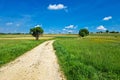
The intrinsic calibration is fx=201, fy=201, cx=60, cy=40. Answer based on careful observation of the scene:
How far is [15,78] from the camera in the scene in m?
11.0

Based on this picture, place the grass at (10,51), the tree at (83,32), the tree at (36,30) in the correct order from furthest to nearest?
the tree at (83,32), the tree at (36,30), the grass at (10,51)

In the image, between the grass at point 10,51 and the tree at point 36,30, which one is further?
the tree at point 36,30

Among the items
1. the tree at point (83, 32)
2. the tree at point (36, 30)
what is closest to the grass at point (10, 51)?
the tree at point (36, 30)

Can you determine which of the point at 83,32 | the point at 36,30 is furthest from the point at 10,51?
the point at 83,32

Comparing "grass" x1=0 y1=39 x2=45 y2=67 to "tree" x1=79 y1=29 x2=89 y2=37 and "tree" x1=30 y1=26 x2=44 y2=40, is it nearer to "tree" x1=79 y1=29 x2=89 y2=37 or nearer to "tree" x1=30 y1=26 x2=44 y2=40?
"tree" x1=30 y1=26 x2=44 y2=40

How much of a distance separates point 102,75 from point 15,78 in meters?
4.91

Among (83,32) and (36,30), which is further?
(83,32)

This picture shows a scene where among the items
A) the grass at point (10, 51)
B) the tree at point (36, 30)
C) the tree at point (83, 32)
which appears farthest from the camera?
the tree at point (83, 32)

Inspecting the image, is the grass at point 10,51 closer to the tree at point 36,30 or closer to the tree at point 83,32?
the tree at point 36,30

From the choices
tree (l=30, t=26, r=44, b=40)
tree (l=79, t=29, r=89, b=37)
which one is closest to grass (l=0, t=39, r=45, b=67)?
tree (l=30, t=26, r=44, b=40)

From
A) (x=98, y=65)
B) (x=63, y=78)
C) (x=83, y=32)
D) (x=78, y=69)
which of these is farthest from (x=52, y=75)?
(x=83, y=32)

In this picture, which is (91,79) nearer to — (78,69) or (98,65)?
(78,69)

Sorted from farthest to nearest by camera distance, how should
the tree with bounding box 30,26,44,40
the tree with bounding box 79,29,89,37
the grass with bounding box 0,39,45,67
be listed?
the tree with bounding box 79,29,89,37
the tree with bounding box 30,26,44,40
the grass with bounding box 0,39,45,67

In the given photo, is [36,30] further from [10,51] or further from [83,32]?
[10,51]
